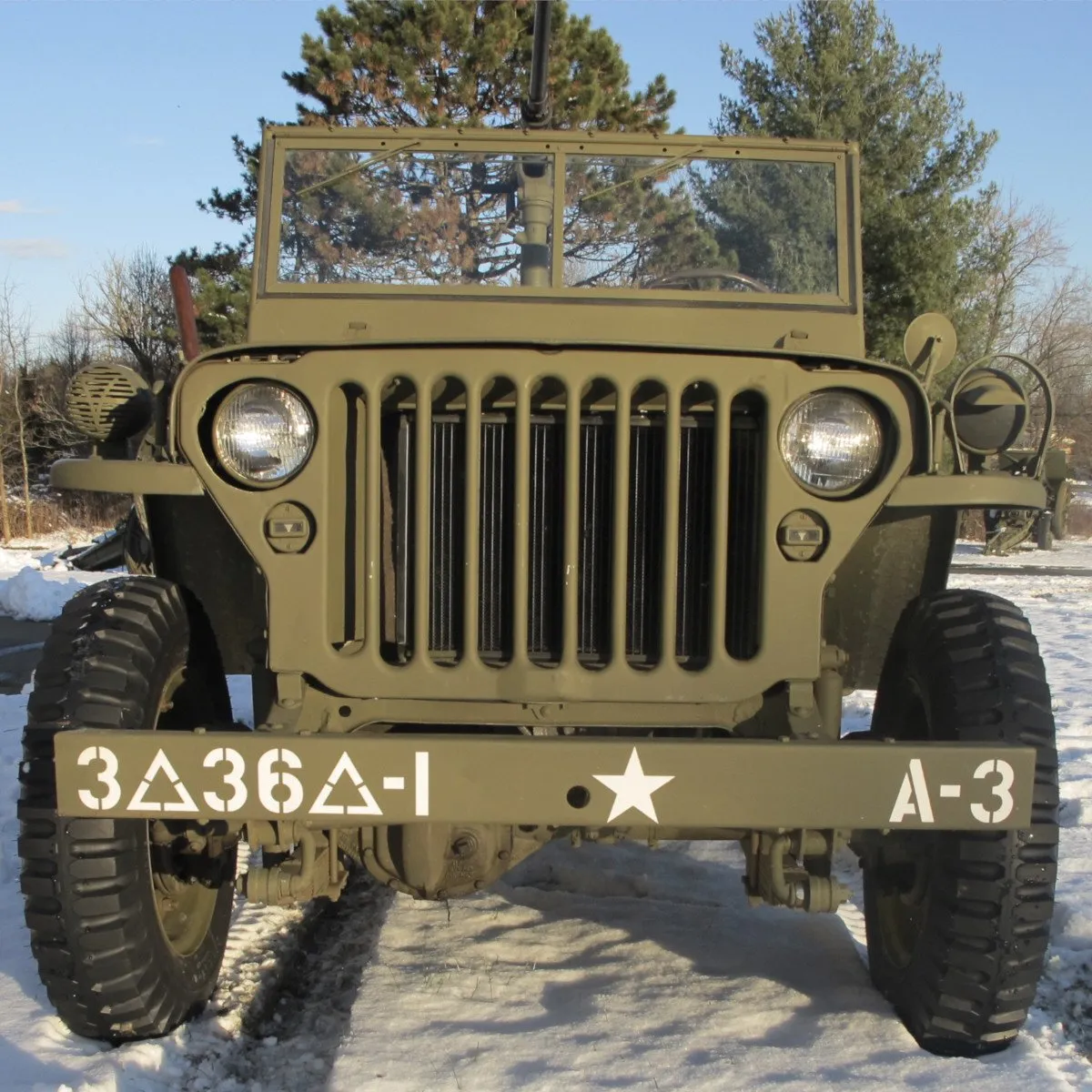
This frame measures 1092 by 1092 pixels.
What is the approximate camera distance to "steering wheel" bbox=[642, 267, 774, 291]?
11.4 ft

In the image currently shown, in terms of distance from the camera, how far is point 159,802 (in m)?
2.26

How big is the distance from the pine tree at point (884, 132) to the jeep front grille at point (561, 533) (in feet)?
49.6

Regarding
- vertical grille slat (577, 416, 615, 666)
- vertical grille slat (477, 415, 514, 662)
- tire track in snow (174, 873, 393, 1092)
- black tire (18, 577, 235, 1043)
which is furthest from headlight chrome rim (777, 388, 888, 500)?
tire track in snow (174, 873, 393, 1092)

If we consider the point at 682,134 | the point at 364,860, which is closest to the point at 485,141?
the point at 682,134

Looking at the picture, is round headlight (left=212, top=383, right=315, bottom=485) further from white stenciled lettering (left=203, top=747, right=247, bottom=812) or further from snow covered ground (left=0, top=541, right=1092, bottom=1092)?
snow covered ground (left=0, top=541, right=1092, bottom=1092)

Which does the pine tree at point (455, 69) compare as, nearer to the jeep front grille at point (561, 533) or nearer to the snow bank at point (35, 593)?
the snow bank at point (35, 593)

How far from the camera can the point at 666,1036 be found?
105 inches

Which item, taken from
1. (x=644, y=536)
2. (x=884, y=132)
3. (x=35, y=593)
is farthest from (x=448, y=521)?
(x=884, y=132)

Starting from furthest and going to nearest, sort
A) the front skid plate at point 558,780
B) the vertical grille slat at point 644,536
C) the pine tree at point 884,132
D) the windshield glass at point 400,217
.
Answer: the pine tree at point 884,132
the windshield glass at point 400,217
the vertical grille slat at point 644,536
the front skid plate at point 558,780

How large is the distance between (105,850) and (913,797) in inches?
65.8

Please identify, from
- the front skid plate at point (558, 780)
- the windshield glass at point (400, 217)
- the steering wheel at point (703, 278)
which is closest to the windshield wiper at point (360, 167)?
Answer: the windshield glass at point (400, 217)

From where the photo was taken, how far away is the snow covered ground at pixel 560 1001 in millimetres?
2471

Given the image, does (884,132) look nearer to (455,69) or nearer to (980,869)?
(455,69)

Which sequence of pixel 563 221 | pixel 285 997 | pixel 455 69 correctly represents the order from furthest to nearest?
pixel 455 69, pixel 563 221, pixel 285 997
